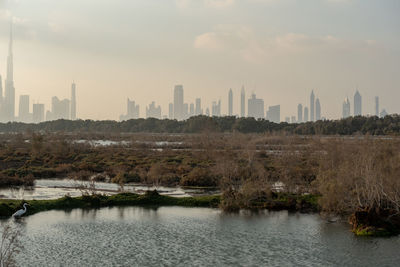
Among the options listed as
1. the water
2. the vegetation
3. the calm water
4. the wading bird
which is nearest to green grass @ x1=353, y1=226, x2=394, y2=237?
the vegetation

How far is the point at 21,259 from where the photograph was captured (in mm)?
22469

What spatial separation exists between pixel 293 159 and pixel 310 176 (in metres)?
10.6

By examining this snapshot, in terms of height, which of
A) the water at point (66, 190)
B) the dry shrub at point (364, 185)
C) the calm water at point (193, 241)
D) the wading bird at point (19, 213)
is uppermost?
the dry shrub at point (364, 185)

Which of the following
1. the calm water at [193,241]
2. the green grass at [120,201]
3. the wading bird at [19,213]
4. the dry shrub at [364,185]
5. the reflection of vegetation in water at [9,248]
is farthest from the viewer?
the green grass at [120,201]

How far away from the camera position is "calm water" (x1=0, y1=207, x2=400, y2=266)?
22.8 m

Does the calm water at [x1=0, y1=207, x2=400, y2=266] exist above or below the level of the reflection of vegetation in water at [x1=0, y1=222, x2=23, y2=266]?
below

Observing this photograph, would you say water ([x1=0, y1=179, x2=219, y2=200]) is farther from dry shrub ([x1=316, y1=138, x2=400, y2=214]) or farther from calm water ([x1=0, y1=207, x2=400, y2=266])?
dry shrub ([x1=316, y1=138, x2=400, y2=214])

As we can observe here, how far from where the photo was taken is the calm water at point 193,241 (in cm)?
2280

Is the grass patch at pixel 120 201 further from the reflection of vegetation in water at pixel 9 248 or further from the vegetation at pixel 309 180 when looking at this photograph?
the reflection of vegetation in water at pixel 9 248

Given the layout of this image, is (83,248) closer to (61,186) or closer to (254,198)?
(254,198)

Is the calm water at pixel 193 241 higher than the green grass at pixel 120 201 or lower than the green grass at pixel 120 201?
lower

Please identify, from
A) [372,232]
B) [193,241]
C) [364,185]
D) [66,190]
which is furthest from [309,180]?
[66,190]

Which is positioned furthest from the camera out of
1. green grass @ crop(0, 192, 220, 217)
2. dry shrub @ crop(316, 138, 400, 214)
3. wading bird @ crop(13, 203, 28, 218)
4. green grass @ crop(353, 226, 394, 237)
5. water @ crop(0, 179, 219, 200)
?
water @ crop(0, 179, 219, 200)

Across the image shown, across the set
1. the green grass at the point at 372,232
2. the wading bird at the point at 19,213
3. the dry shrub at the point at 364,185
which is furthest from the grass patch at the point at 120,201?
the green grass at the point at 372,232
